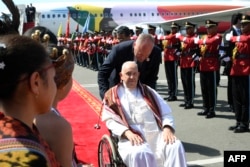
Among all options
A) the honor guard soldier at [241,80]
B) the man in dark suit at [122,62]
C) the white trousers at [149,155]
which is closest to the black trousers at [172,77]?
the honor guard soldier at [241,80]

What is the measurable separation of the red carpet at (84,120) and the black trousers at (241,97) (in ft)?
6.14

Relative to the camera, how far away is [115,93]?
3.80m

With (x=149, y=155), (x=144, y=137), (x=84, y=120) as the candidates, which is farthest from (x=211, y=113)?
(x=149, y=155)

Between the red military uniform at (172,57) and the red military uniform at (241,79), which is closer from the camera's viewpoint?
the red military uniform at (241,79)

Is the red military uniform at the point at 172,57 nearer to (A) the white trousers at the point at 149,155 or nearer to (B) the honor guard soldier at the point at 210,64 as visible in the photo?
(B) the honor guard soldier at the point at 210,64

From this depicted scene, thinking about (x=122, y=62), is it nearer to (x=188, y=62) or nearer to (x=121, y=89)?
(x=121, y=89)

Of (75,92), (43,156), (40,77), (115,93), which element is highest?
(40,77)

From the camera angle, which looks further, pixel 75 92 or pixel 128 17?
pixel 128 17

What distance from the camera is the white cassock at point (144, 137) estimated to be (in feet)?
11.0

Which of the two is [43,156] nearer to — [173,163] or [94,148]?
[173,163]

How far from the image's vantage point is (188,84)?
25.5ft

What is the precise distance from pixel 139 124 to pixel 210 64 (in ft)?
11.4

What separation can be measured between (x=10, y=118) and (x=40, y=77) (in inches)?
5.9

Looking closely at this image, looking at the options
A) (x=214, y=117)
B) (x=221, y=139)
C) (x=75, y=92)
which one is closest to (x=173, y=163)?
(x=221, y=139)
